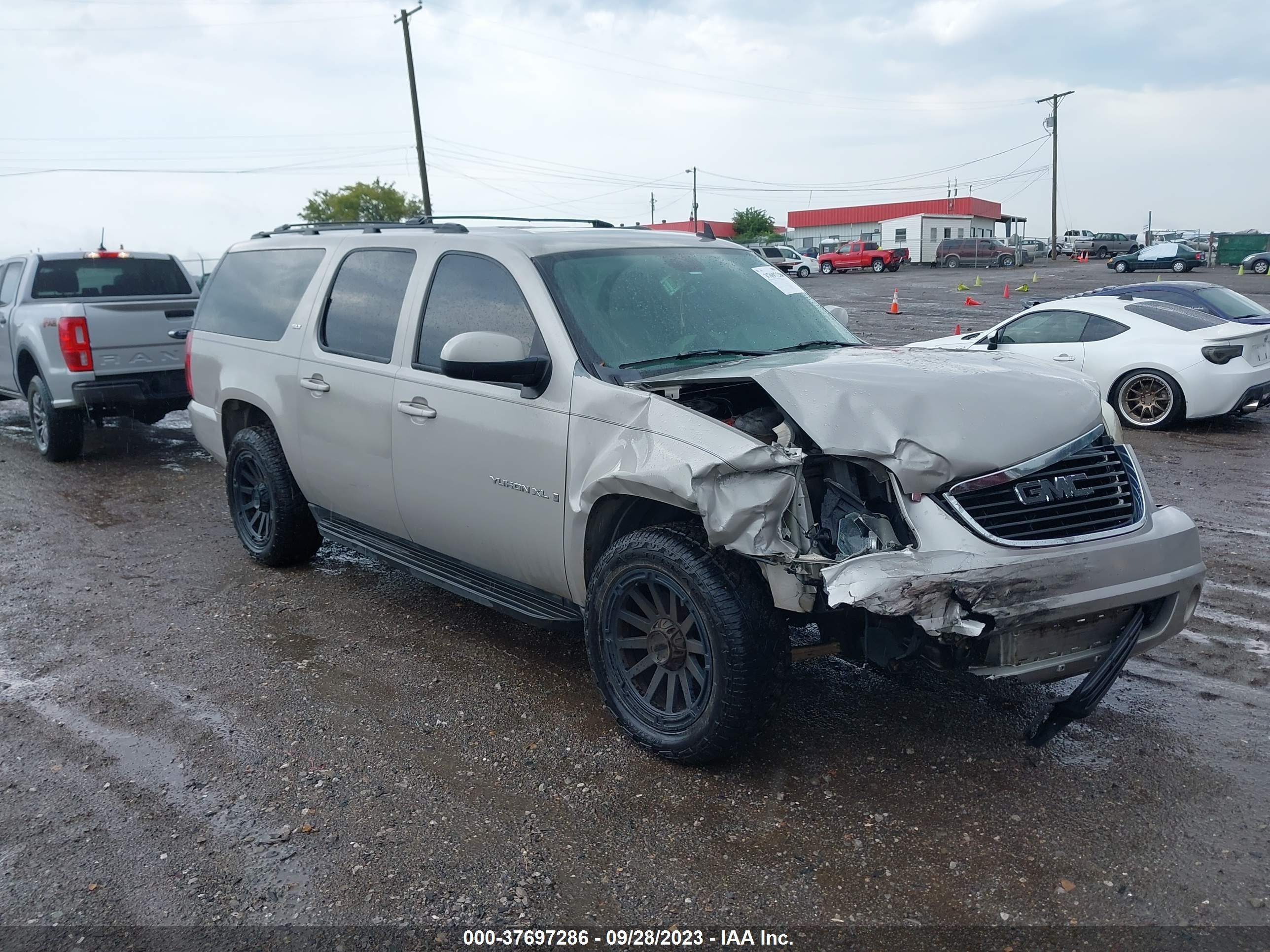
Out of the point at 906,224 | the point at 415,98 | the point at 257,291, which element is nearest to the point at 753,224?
the point at 906,224

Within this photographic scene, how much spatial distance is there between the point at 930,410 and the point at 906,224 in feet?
216

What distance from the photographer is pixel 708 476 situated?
3.38 metres

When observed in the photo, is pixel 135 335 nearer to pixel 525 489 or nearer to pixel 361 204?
pixel 525 489

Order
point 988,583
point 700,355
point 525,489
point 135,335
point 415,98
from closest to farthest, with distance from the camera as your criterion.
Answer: point 988,583 < point 525,489 < point 700,355 < point 135,335 < point 415,98

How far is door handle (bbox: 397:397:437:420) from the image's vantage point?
459 cm

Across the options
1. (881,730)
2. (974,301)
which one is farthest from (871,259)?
(881,730)

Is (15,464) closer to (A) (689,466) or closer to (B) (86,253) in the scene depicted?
(B) (86,253)

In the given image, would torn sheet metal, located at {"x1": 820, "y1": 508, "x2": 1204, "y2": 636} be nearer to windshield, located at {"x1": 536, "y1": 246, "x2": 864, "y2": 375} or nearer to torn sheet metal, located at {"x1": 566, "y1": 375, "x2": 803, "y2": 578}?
torn sheet metal, located at {"x1": 566, "y1": 375, "x2": 803, "y2": 578}

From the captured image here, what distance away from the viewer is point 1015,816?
3447mm

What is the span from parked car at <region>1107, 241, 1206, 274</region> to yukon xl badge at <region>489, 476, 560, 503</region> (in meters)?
45.4

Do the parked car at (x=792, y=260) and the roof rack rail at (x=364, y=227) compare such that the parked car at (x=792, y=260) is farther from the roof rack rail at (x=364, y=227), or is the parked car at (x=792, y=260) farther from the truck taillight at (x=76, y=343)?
the roof rack rail at (x=364, y=227)

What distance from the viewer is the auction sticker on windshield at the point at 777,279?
16.7ft

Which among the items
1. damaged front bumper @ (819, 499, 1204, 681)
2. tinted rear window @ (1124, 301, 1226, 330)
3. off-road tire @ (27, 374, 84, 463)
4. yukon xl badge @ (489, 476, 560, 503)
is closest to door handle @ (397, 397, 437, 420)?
yukon xl badge @ (489, 476, 560, 503)

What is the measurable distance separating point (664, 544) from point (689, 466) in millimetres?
330
